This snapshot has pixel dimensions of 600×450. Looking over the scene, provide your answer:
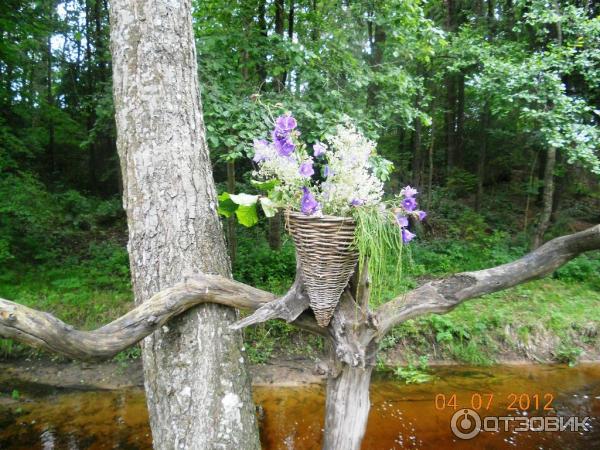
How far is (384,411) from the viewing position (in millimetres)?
4652

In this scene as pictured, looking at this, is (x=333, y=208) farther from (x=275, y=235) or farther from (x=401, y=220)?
(x=275, y=235)

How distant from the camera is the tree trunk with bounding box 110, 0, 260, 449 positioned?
190cm

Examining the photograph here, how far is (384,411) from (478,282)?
3121mm

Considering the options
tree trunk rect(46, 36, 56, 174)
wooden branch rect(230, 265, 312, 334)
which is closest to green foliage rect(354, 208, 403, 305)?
wooden branch rect(230, 265, 312, 334)

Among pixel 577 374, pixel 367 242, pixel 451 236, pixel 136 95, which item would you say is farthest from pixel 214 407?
pixel 451 236

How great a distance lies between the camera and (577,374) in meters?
5.31

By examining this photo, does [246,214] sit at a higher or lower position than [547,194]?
higher

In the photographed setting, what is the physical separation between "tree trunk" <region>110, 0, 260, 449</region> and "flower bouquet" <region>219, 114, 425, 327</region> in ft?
1.45

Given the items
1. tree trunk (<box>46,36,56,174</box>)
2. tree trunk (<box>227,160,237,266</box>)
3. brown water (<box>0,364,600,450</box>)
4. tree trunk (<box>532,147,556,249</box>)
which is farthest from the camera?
tree trunk (<box>46,36,56,174</box>)

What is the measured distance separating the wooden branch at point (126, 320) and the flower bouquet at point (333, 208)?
1.31 ft

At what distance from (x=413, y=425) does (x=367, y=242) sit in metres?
3.71

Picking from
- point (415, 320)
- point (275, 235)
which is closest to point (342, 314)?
point (415, 320)
